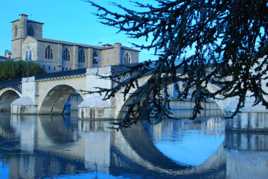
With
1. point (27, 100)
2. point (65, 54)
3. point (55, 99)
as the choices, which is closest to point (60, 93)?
point (55, 99)

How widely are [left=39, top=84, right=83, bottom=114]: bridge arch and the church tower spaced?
96.1 ft

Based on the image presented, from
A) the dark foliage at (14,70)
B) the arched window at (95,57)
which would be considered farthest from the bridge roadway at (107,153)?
the arched window at (95,57)

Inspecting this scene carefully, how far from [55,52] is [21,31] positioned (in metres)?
9.07

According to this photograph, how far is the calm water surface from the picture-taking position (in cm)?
1248

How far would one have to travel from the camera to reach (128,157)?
1639 cm

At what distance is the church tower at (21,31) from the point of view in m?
73.8

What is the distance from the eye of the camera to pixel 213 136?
2469 cm

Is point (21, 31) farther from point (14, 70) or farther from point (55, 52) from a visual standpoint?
point (14, 70)

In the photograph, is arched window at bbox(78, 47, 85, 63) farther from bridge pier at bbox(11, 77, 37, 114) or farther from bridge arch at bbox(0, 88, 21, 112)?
bridge pier at bbox(11, 77, 37, 114)

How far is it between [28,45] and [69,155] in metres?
55.6

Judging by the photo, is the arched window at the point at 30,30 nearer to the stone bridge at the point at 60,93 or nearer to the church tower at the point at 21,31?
the church tower at the point at 21,31

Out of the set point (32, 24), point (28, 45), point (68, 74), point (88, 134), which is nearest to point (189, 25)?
point (88, 134)

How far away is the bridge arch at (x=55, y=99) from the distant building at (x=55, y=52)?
19414 mm

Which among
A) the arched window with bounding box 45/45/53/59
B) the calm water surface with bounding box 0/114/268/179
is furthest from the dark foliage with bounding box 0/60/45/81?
the calm water surface with bounding box 0/114/268/179
